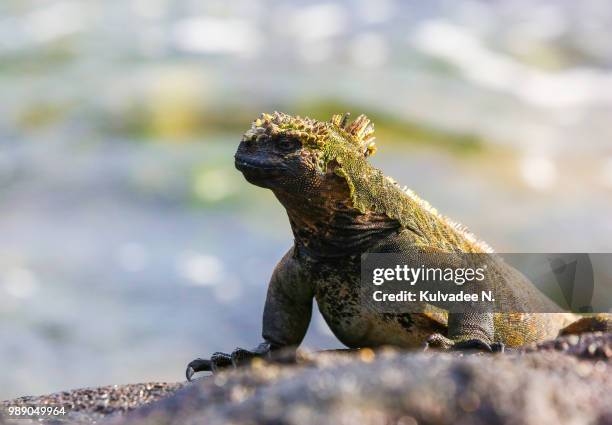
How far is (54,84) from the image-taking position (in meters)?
24.7

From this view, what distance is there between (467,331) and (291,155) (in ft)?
4.14

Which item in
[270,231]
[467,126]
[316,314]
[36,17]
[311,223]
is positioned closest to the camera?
[311,223]

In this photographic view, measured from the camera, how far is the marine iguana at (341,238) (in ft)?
18.1

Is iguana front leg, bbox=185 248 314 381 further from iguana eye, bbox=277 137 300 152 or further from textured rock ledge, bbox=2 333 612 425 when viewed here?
textured rock ledge, bbox=2 333 612 425

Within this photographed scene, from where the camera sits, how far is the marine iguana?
552 centimetres

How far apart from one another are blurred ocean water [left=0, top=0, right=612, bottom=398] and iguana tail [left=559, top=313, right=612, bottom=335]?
8.17 metres

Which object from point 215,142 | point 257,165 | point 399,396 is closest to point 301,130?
point 257,165

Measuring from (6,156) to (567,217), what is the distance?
34.8 feet

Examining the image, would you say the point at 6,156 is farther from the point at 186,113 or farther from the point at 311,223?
the point at 311,223

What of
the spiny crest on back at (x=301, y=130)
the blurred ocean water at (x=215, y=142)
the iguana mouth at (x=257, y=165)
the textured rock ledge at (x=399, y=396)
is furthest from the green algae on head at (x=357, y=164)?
the blurred ocean water at (x=215, y=142)

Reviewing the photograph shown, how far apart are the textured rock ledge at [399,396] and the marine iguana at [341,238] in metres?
2.23

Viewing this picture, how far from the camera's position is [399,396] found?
275cm

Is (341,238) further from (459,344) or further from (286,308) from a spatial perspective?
(459,344)

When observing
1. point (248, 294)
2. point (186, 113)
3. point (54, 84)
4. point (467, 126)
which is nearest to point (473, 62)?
point (467, 126)
